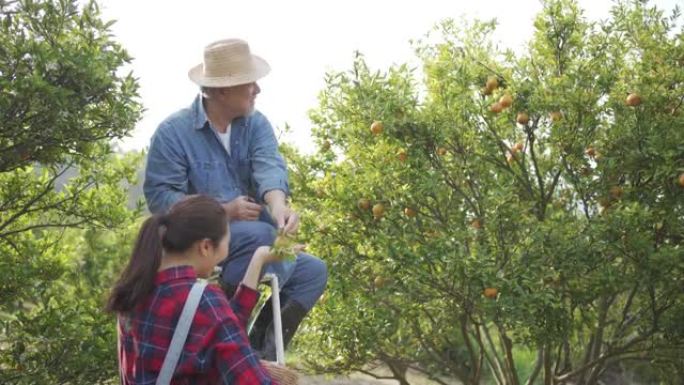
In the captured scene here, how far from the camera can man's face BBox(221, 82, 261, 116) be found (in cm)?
386

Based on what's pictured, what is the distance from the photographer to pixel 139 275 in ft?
9.25

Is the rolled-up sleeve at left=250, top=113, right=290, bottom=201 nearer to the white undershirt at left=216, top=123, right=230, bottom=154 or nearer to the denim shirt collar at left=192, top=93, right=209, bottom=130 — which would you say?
the white undershirt at left=216, top=123, right=230, bottom=154

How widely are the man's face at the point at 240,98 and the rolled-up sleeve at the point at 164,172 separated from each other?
265mm

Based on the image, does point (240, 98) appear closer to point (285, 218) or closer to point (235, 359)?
point (285, 218)

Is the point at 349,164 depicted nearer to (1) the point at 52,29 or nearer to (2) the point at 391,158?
(2) the point at 391,158

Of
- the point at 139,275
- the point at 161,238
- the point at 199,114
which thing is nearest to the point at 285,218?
the point at 199,114

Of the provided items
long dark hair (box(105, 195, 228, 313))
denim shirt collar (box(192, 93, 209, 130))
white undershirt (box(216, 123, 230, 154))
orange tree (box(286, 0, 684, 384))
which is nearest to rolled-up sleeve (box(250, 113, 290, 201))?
white undershirt (box(216, 123, 230, 154))

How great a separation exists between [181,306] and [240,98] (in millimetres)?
1314

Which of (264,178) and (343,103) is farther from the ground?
(343,103)

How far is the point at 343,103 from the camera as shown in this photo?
21.9 feet

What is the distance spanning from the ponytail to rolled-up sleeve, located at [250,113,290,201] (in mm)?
1012

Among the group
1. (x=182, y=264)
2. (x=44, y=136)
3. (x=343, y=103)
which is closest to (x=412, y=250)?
(x=343, y=103)

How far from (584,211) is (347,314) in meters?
1.83

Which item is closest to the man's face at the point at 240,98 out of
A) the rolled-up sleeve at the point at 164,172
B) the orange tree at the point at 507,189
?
the rolled-up sleeve at the point at 164,172
